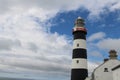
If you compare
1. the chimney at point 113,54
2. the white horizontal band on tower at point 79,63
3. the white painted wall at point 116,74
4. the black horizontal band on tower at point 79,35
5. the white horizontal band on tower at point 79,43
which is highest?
the black horizontal band on tower at point 79,35

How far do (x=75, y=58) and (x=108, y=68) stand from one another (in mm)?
6252

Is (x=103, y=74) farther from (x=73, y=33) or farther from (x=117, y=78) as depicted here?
(x=73, y=33)

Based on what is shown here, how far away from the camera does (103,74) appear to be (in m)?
38.7

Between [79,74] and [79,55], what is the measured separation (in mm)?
3153

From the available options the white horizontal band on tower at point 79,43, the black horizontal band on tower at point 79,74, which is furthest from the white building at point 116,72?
the white horizontal band on tower at point 79,43

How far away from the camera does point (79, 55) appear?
42156mm

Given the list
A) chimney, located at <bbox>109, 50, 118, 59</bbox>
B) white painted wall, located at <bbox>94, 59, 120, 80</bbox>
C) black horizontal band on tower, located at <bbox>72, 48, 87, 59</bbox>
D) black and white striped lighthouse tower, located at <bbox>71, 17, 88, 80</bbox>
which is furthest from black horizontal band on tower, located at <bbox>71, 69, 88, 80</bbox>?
chimney, located at <bbox>109, 50, 118, 59</bbox>

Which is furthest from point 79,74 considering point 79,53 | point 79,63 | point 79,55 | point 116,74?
point 116,74

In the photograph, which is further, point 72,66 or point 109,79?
point 72,66

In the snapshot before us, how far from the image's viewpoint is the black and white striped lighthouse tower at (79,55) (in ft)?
137

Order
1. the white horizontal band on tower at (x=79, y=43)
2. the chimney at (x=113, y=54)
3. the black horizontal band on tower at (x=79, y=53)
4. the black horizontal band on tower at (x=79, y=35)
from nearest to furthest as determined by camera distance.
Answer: the chimney at (x=113, y=54)
the black horizontal band on tower at (x=79, y=53)
the white horizontal band on tower at (x=79, y=43)
the black horizontal band on tower at (x=79, y=35)

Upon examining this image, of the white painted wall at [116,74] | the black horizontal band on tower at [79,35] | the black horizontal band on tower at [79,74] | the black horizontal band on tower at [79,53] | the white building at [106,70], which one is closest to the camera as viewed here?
the white painted wall at [116,74]

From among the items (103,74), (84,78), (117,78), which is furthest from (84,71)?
(117,78)

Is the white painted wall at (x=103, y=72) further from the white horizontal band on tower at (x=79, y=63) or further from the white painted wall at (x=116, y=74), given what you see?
the white horizontal band on tower at (x=79, y=63)
